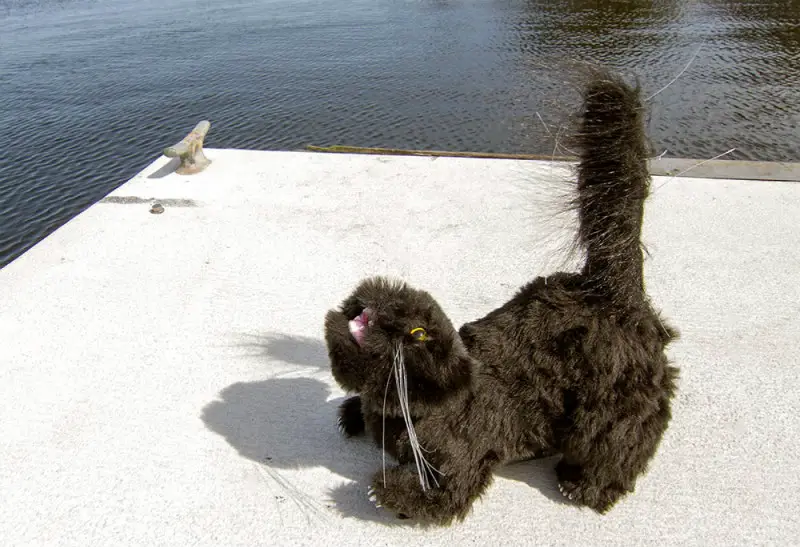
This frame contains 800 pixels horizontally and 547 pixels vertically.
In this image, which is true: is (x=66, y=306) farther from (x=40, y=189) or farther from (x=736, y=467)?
(x=40, y=189)

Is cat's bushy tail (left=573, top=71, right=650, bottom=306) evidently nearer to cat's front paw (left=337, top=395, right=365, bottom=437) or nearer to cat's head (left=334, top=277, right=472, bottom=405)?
cat's head (left=334, top=277, right=472, bottom=405)

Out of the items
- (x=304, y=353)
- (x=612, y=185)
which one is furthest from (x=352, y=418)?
(x=612, y=185)

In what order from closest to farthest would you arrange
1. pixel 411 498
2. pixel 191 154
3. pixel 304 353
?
→ pixel 411 498
pixel 304 353
pixel 191 154

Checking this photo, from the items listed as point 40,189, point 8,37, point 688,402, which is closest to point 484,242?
point 688,402

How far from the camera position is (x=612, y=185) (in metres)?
1.43

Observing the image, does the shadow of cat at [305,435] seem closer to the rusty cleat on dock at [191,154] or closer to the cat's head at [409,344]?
the cat's head at [409,344]

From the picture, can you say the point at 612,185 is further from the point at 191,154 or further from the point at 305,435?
the point at 191,154

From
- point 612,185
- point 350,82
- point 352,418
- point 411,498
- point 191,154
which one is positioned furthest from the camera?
point 350,82

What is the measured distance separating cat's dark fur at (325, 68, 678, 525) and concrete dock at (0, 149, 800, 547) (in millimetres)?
165

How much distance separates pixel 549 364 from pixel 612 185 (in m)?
0.52

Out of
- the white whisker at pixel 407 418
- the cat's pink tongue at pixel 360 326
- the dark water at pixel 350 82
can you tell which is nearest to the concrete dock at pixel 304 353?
the white whisker at pixel 407 418

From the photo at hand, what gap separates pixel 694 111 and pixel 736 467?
24.0 ft

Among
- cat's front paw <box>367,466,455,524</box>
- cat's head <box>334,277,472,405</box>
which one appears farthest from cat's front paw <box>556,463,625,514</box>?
cat's head <box>334,277,472,405</box>

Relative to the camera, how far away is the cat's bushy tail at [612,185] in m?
1.39
